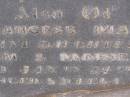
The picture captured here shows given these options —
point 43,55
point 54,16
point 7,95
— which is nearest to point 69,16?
point 54,16

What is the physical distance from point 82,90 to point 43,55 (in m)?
0.22

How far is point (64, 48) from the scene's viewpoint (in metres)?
1.68

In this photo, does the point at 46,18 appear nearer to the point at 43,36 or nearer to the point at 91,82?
the point at 43,36

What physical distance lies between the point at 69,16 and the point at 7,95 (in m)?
0.42

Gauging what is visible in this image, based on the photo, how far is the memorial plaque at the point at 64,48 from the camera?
1646mm

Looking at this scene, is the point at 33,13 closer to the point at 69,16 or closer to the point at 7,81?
the point at 69,16

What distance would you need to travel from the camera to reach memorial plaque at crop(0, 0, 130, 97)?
5.40 feet

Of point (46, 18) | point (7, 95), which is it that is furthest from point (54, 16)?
point (7, 95)

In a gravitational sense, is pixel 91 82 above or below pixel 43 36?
below

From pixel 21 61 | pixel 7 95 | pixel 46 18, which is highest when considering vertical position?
pixel 46 18

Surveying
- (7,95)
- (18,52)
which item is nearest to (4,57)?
(18,52)

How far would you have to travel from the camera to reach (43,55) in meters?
1.68

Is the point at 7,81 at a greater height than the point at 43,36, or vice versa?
the point at 43,36

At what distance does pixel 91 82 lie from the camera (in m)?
1.71
